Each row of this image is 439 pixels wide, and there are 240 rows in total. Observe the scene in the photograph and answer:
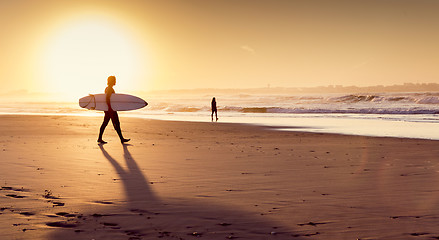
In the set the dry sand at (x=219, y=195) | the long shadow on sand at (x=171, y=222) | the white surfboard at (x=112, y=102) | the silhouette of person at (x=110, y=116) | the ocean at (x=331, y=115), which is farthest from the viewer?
the ocean at (x=331, y=115)

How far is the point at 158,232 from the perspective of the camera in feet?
18.3

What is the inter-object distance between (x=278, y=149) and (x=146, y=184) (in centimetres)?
670

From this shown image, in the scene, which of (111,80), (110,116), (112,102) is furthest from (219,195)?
(112,102)

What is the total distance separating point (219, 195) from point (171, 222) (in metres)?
1.73

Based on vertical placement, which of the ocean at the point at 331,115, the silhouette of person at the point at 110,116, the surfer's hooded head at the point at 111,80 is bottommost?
the ocean at the point at 331,115

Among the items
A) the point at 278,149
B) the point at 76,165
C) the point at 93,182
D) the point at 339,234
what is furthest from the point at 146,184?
the point at 278,149

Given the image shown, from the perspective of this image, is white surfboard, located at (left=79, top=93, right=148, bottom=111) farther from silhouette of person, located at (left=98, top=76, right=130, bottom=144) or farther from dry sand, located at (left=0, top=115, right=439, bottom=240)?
dry sand, located at (left=0, top=115, right=439, bottom=240)

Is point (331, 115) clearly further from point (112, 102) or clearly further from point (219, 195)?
point (219, 195)

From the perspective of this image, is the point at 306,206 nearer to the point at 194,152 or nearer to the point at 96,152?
the point at 194,152

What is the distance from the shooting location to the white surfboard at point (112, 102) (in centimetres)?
1879

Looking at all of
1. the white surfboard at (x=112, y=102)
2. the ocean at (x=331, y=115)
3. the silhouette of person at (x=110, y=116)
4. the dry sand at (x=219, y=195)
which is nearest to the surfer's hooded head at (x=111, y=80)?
the silhouette of person at (x=110, y=116)

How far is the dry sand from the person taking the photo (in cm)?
569

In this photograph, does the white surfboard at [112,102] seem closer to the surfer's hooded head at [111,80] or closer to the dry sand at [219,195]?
the surfer's hooded head at [111,80]

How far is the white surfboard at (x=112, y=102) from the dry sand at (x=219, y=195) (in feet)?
16.9
